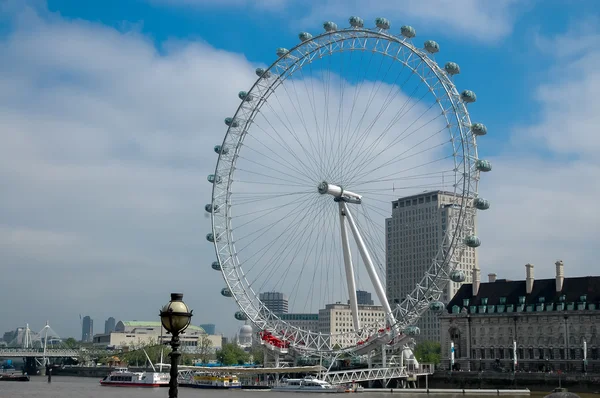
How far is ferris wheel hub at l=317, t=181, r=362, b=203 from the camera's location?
7206 cm

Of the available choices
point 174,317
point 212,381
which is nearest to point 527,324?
point 212,381

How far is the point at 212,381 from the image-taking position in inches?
3974

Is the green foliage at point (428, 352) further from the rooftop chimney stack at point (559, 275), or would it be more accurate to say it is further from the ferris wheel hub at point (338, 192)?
the ferris wheel hub at point (338, 192)

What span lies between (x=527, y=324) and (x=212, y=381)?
40162 millimetres

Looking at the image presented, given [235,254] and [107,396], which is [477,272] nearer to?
[235,254]

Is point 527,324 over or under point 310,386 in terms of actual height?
over

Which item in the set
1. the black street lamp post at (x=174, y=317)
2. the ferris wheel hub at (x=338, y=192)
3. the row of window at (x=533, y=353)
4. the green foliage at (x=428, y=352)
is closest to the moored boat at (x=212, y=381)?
the row of window at (x=533, y=353)

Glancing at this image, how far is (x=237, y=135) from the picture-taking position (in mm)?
86562

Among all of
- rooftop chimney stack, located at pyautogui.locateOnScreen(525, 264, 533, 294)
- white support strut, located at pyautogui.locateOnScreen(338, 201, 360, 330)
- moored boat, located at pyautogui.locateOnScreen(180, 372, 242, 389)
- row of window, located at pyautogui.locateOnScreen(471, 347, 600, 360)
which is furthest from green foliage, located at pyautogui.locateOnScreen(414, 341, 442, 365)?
white support strut, located at pyautogui.locateOnScreen(338, 201, 360, 330)

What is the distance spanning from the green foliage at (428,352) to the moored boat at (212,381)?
51.8 m

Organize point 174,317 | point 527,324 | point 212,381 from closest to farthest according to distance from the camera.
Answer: point 174,317
point 527,324
point 212,381

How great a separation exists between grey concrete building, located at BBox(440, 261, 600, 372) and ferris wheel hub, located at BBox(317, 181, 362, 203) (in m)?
34.5

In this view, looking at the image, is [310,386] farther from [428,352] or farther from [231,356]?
[231,356]

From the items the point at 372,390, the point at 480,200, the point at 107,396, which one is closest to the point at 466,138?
the point at 480,200
